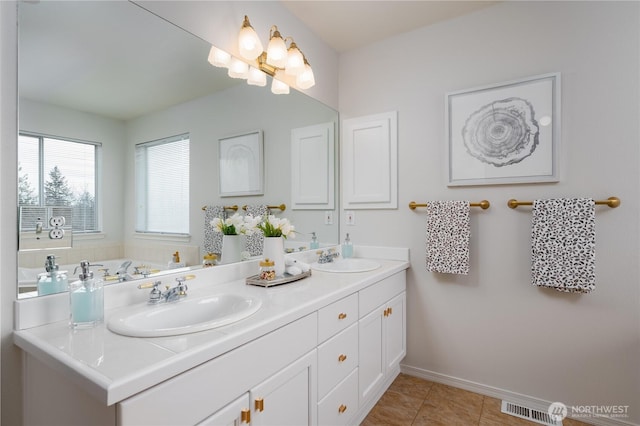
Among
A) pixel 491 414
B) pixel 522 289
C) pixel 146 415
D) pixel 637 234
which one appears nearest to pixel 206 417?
pixel 146 415

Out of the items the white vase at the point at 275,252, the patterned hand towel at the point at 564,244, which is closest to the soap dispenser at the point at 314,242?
the white vase at the point at 275,252

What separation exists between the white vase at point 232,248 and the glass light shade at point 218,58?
89 centimetres

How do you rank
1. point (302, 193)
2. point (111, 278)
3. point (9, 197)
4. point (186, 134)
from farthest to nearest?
point (302, 193) < point (186, 134) < point (111, 278) < point (9, 197)

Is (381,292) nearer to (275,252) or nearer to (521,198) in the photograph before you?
(275,252)

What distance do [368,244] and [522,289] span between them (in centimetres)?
104

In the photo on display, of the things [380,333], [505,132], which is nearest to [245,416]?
[380,333]

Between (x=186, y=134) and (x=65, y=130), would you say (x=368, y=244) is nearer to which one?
(x=186, y=134)

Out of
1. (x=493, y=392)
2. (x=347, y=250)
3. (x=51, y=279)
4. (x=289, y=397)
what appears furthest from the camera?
(x=347, y=250)

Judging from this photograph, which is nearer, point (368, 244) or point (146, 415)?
point (146, 415)

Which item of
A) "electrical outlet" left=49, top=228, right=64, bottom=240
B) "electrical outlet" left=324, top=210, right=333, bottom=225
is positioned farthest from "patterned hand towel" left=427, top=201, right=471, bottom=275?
"electrical outlet" left=49, top=228, right=64, bottom=240

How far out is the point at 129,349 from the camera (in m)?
0.88

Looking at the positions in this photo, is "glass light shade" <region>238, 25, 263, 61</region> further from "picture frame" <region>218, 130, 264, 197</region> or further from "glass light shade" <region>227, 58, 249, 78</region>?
"picture frame" <region>218, 130, 264, 197</region>

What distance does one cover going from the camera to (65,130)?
1.16 meters

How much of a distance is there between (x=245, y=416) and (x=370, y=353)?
99cm
